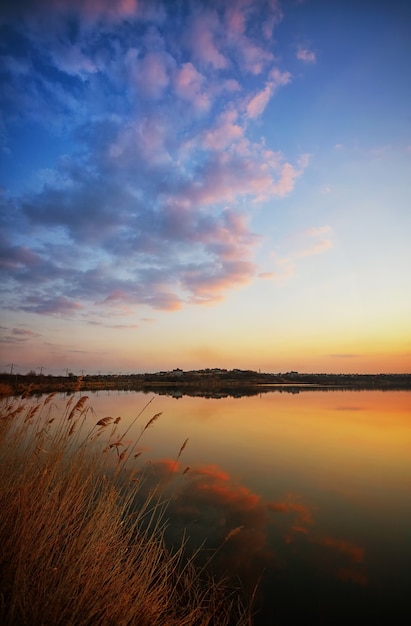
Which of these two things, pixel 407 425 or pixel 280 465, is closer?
pixel 280 465

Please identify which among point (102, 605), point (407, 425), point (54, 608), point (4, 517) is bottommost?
point (407, 425)

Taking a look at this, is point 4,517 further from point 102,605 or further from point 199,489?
point 199,489

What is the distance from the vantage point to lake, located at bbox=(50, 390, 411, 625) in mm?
5348

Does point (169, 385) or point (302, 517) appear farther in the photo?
point (169, 385)

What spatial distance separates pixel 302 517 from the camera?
8.44 m

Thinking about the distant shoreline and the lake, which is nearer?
the lake

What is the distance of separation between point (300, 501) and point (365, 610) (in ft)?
15.0

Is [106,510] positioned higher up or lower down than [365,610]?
higher up

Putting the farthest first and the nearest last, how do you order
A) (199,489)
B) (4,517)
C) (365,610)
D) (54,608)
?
(199,489) → (365,610) → (4,517) → (54,608)

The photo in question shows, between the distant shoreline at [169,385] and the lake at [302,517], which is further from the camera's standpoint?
the distant shoreline at [169,385]

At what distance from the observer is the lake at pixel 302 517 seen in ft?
17.5

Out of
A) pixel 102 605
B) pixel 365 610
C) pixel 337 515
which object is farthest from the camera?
pixel 337 515

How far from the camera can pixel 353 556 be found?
21.7 ft

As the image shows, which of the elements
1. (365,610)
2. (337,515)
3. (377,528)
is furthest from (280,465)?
(365,610)
